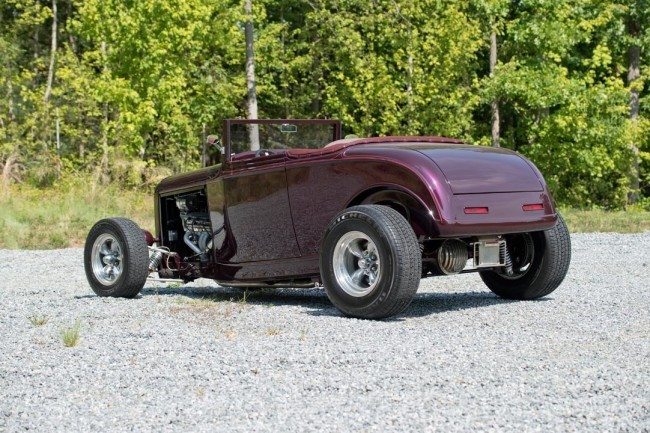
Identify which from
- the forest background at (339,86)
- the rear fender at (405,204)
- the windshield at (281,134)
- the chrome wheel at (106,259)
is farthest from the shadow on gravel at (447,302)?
the forest background at (339,86)

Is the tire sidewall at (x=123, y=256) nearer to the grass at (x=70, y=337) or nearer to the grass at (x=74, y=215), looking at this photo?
the grass at (x=70, y=337)

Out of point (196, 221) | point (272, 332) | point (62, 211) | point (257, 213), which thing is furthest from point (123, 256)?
point (62, 211)

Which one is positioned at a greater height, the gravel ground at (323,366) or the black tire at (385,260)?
the black tire at (385,260)

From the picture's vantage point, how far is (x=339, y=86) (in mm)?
33875

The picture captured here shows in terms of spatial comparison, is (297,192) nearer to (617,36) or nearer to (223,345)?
(223,345)

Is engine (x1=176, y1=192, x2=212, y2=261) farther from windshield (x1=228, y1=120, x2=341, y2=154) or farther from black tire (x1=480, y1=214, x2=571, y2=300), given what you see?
black tire (x1=480, y1=214, x2=571, y2=300)

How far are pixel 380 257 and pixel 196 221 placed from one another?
121 inches

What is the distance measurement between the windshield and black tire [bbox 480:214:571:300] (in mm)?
A: 2256

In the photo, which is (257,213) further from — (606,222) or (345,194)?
(606,222)

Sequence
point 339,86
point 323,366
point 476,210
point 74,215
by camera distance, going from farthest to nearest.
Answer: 1. point 339,86
2. point 74,215
3. point 476,210
4. point 323,366

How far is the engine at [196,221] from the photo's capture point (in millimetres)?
9734

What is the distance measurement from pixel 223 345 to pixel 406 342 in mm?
1142

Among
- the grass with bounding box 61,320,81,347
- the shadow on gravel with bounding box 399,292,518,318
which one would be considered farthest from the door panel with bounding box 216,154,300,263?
the grass with bounding box 61,320,81,347

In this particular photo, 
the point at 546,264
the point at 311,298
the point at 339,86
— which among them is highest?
the point at 339,86
